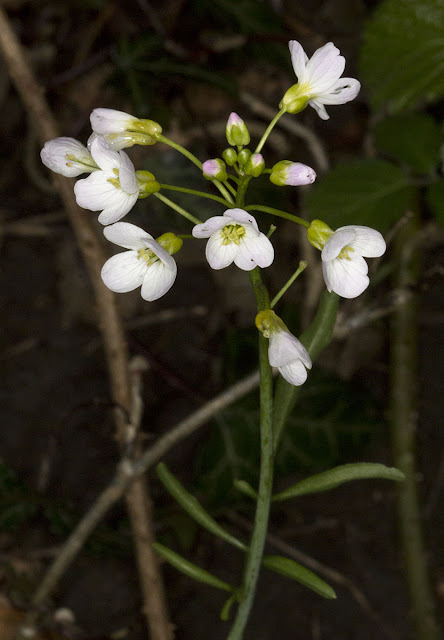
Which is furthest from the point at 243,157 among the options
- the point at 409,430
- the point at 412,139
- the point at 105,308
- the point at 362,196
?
the point at 409,430

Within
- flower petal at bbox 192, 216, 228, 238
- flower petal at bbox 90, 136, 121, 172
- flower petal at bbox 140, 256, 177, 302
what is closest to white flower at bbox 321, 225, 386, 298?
flower petal at bbox 192, 216, 228, 238

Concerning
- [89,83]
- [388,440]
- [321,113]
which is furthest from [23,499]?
[89,83]

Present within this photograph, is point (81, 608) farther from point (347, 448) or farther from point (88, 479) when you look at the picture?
point (347, 448)

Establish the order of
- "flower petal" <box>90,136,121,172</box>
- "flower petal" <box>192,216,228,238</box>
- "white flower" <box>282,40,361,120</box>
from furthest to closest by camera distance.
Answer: "white flower" <box>282,40,361,120</box> < "flower petal" <box>90,136,121,172</box> < "flower petal" <box>192,216,228,238</box>

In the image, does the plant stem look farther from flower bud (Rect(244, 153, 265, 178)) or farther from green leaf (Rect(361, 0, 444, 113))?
flower bud (Rect(244, 153, 265, 178))

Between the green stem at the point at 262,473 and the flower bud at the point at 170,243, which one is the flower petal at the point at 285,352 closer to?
the green stem at the point at 262,473

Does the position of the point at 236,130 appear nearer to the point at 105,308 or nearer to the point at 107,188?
the point at 107,188

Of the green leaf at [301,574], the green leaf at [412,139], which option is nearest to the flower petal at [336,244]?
the green leaf at [301,574]
